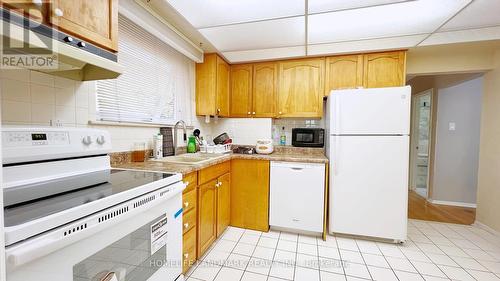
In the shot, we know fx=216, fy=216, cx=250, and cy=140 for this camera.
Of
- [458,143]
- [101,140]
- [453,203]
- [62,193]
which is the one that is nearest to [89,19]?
[101,140]

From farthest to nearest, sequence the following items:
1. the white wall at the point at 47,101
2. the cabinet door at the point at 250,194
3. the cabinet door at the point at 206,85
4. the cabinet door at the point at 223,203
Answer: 1. the cabinet door at the point at 206,85
2. the cabinet door at the point at 250,194
3. the cabinet door at the point at 223,203
4. the white wall at the point at 47,101

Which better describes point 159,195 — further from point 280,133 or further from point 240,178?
point 280,133

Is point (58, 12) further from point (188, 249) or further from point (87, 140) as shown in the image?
point (188, 249)

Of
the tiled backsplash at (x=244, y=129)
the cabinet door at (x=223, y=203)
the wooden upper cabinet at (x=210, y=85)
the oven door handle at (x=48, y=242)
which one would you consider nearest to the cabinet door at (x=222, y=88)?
the wooden upper cabinet at (x=210, y=85)

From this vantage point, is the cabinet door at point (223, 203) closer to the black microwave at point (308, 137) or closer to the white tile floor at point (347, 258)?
the white tile floor at point (347, 258)

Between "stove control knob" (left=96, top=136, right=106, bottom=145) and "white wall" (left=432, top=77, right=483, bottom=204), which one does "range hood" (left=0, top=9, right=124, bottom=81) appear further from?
"white wall" (left=432, top=77, right=483, bottom=204)

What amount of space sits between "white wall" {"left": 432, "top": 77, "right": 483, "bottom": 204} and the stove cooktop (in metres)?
4.26

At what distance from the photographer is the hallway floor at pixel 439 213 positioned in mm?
2826

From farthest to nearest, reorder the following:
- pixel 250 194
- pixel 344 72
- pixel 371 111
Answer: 1. pixel 344 72
2. pixel 250 194
3. pixel 371 111

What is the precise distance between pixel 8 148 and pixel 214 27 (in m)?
1.73

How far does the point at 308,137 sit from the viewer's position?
279 centimetres

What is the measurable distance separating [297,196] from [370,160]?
2.67 feet

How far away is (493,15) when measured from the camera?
5.93ft

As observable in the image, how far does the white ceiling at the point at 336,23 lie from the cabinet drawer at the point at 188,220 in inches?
63.1
